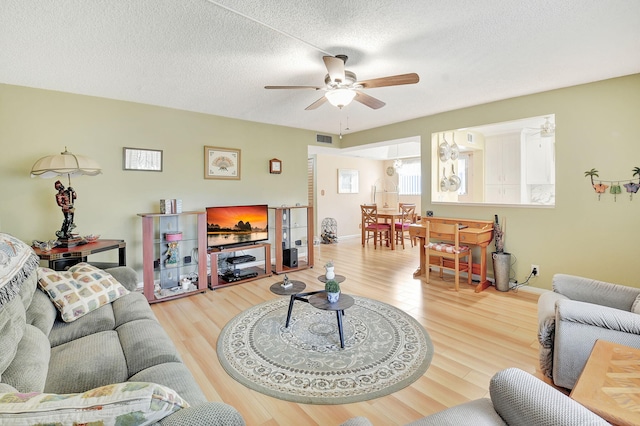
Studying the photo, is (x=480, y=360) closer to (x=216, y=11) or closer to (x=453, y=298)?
(x=453, y=298)

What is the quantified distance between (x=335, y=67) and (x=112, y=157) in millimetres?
3078

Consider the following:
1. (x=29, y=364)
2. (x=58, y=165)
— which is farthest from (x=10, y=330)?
(x=58, y=165)

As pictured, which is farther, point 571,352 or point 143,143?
point 143,143

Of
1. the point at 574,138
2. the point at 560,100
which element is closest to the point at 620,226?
the point at 574,138

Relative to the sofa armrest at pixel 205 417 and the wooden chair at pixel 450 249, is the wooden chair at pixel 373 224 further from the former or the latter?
the sofa armrest at pixel 205 417

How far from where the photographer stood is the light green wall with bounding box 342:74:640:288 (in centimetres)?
298

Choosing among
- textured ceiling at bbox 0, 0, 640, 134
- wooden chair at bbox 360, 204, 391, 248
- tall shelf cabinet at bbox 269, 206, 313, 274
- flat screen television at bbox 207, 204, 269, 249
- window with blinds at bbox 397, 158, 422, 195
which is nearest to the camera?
textured ceiling at bbox 0, 0, 640, 134

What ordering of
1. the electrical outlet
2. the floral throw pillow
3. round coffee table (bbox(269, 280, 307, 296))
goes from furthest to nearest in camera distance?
the electrical outlet
round coffee table (bbox(269, 280, 307, 296))
the floral throw pillow

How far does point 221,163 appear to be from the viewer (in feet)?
14.6

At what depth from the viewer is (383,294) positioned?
361 centimetres

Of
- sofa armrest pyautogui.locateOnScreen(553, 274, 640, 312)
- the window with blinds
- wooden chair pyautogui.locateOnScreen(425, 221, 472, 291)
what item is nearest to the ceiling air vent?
wooden chair pyautogui.locateOnScreen(425, 221, 472, 291)

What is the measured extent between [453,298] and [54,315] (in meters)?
3.72

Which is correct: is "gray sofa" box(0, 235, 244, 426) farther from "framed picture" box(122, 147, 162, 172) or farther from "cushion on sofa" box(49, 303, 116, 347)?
"framed picture" box(122, 147, 162, 172)

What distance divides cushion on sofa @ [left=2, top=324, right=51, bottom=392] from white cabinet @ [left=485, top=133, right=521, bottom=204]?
7.04m
